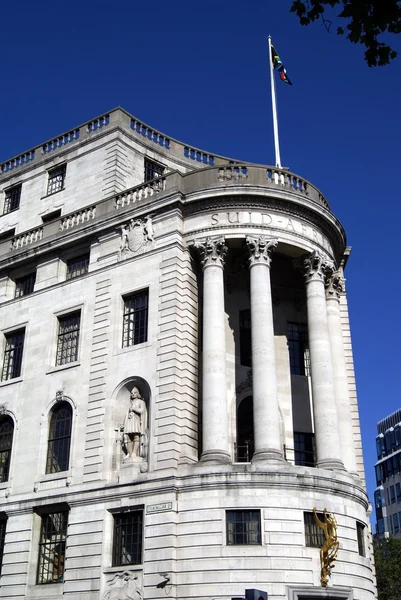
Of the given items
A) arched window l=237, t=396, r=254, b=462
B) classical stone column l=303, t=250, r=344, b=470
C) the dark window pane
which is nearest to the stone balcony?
classical stone column l=303, t=250, r=344, b=470

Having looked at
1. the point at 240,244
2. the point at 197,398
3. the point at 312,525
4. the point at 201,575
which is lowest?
the point at 201,575

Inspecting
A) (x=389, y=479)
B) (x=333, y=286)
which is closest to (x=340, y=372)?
(x=333, y=286)

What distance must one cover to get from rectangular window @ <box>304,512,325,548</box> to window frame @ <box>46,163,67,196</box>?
82.2ft

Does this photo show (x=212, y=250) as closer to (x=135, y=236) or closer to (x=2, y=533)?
(x=135, y=236)

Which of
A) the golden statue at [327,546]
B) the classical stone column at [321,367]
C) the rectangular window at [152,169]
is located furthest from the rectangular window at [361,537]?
the rectangular window at [152,169]

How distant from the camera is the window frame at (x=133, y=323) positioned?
33991mm

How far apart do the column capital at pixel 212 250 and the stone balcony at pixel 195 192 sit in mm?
2103

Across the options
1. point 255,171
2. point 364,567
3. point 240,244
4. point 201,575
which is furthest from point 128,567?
point 255,171

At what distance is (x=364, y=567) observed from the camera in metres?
30.9

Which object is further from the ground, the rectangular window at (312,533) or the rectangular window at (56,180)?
the rectangular window at (56,180)

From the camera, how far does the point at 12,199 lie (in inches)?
1897

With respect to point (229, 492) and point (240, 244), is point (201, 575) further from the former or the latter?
point (240, 244)

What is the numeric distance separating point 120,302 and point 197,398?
6.23 m

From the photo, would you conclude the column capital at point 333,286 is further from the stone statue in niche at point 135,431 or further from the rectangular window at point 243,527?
the rectangular window at point 243,527
